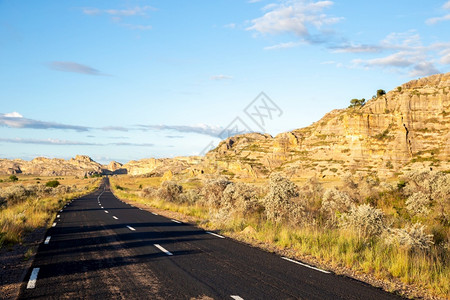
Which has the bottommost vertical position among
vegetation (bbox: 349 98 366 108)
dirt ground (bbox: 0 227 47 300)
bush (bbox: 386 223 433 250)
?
dirt ground (bbox: 0 227 47 300)

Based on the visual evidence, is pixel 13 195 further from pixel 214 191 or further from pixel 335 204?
pixel 335 204

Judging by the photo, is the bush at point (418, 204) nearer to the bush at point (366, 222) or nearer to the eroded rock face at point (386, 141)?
the bush at point (366, 222)

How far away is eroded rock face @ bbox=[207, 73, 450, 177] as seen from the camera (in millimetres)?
67312

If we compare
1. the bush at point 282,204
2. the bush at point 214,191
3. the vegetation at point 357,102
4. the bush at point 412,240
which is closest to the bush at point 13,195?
the bush at point 214,191

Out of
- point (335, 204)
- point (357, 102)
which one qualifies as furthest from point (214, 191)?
point (357, 102)

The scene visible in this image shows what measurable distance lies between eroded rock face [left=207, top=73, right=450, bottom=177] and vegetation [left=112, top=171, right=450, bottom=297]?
4925 centimetres

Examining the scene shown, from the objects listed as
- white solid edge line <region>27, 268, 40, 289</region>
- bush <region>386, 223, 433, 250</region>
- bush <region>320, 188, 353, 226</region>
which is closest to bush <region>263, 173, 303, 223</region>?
bush <region>320, 188, 353, 226</region>

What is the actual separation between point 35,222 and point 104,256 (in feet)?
32.2

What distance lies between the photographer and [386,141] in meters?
72.8

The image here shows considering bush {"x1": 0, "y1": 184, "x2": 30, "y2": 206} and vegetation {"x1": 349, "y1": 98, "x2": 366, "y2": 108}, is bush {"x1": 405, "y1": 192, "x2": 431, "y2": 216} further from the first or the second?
vegetation {"x1": 349, "y1": 98, "x2": 366, "y2": 108}

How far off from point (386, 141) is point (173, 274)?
75.4 m

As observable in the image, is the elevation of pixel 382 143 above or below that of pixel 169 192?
above

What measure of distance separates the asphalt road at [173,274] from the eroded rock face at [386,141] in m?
62.6

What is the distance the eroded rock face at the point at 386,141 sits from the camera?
6731cm
